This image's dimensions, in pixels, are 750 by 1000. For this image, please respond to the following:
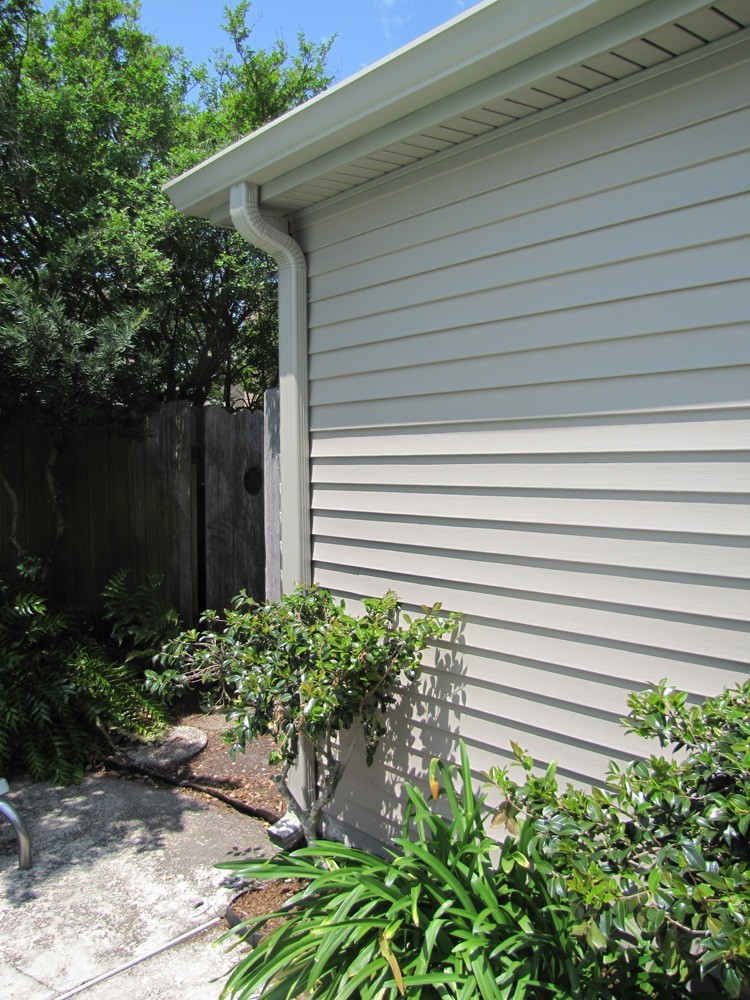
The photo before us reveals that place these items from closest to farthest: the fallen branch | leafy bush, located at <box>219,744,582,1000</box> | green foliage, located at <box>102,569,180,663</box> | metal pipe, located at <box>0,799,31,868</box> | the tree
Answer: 1. leafy bush, located at <box>219,744,582,1000</box>
2. metal pipe, located at <box>0,799,31,868</box>
3. the fallen branch
4. the tree
5. green foliage, located at <box>102,569,180,663</box>

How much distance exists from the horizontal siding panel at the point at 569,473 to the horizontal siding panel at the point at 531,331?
38cm

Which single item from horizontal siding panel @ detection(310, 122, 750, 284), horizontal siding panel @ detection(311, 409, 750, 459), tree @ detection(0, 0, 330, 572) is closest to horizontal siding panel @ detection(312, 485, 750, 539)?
horizontal siding panel @ detection(311, 409, 750, 459)

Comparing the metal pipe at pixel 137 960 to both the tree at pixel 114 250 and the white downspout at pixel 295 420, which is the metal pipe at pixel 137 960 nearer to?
the white downspout at pixel 295 420

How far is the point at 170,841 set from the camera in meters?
3.84

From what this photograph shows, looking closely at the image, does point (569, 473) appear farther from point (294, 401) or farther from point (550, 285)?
point (294, 401)

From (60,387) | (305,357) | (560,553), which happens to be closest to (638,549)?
(560,553)

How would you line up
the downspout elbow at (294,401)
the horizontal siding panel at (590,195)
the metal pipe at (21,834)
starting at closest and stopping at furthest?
the horizontal siding panel at (590,195), the metal pipe at (21,834), the downspout elbow at (294,401)

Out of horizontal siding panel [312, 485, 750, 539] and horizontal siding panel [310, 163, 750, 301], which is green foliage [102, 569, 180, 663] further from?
horizontal siding panel [310, 163, 750, 301]

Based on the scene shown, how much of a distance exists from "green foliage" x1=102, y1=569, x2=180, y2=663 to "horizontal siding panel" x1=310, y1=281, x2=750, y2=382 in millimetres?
2328

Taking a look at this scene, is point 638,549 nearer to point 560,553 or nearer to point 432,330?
point 560,553

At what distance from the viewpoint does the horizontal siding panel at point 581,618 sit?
232cm

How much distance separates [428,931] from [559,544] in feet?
4.01

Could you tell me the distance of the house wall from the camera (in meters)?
2.34

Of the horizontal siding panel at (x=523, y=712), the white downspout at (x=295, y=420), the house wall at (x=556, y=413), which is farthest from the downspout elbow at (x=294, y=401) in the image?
the horizontal siding panel at (x=523, y=712)
